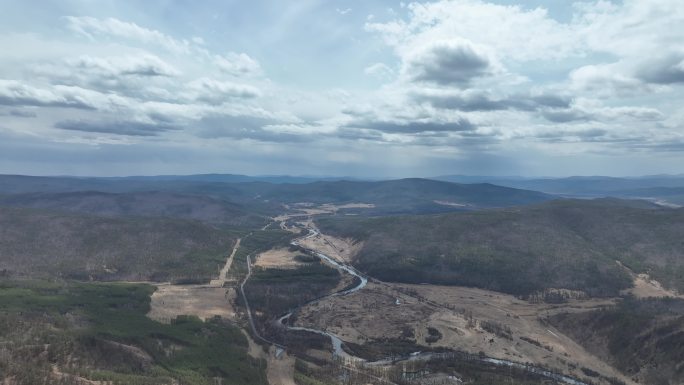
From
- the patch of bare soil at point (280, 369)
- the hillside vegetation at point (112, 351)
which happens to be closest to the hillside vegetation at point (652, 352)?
the patch of bare soil at point (280, 369)

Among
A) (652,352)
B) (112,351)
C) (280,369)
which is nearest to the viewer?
(112,351)

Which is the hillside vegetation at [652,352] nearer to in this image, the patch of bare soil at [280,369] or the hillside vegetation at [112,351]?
the patch of bare soil at [280,369]

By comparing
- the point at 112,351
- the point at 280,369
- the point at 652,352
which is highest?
the point at 112,351

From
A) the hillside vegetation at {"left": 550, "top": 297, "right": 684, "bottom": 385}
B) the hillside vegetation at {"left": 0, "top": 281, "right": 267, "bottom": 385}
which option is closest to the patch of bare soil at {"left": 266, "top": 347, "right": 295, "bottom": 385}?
the hillside vegetation at {"left": 0, "top": 281, "right": 267, "bottom": 385}

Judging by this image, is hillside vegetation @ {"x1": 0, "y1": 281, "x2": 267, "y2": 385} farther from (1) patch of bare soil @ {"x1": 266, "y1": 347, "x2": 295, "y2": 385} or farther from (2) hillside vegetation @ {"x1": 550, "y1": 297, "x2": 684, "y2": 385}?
(2) hillside vegetation @ {"x1": 550, "y1": 297, "x2": 684, "y2": 385}

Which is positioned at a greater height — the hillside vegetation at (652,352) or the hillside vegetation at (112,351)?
the hillside vegetation at (112,351)

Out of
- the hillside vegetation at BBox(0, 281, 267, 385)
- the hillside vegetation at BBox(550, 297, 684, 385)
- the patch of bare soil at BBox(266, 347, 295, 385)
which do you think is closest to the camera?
the hillside vegetation at BBox(0, 281, 267, 385)

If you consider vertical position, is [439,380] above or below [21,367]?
below

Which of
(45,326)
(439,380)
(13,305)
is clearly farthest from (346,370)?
(13,305)

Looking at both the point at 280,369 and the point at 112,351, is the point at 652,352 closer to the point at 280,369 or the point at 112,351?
the point at 280,369

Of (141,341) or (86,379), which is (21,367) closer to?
(86,379)

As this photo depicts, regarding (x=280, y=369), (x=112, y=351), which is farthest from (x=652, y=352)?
(x=112, y=351)
